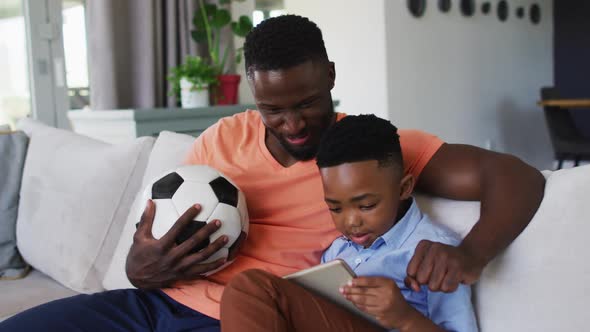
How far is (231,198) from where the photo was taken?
122 centimetres

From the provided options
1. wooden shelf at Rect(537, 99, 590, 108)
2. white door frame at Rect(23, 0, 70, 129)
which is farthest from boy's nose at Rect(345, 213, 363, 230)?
wooden shelf at Rect(537, 99, 590, 108)

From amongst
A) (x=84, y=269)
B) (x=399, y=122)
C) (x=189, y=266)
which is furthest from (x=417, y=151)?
(x=399, y=122)

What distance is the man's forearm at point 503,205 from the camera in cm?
100

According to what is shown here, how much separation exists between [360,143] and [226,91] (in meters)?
2.70

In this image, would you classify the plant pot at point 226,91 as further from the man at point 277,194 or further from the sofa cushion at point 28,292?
the man at point 277,194

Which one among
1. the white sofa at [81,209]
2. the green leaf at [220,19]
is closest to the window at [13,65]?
the green leaf at [220,19]

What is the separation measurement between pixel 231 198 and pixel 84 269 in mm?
836

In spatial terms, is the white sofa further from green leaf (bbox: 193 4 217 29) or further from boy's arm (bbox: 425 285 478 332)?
green leaf (bbox: 193 4 217 29)

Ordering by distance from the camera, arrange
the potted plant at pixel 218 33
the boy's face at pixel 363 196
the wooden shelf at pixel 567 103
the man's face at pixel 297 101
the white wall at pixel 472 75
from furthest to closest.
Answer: the wooden shelf at pixel 567 103
the white wall at pixel 472 75
the potted plant at pixel 218 33
the man's face at pixel 297 101
the boy's face at pixel 363 196

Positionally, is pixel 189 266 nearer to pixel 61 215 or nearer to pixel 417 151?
pixel 417 151

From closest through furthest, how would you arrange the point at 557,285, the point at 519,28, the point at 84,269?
the point at 557,285 → the point at 84,269 → the point at 519,28

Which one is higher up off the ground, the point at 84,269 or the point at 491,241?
the point at 491,241

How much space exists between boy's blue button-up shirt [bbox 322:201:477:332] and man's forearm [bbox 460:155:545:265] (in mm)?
62

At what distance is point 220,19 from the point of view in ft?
11.9
